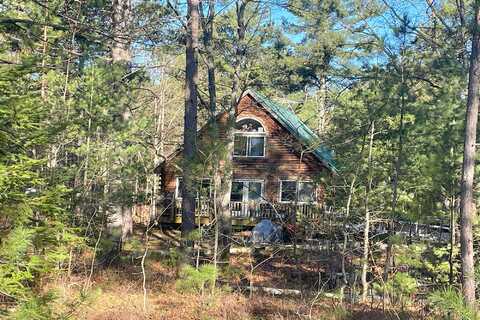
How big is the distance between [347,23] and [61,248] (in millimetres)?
8901

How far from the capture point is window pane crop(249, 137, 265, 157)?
2364 centimetres

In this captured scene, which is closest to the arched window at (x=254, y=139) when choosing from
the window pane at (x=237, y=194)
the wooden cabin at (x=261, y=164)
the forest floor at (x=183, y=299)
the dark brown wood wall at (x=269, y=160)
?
the wooden cabin at (x=261, y=164)

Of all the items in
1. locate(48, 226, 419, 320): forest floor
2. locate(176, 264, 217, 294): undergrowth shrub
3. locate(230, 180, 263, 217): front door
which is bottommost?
locate(48, 226, 419, 320): forest floor

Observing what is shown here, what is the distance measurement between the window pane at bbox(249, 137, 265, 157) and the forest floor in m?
10.6

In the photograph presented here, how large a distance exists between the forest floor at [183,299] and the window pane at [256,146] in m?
10.6

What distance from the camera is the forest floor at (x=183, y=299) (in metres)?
8.21

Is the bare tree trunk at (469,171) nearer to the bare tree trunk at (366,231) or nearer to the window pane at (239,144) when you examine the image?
the bare tree trunk at (366,231)

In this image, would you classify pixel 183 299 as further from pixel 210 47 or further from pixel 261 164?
pixel 261 164

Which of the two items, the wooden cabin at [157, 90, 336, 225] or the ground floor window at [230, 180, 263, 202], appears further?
the ground floor window at [230, 180, 263, 202]

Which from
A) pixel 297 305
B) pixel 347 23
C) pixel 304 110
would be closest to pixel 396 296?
pixel 297 305

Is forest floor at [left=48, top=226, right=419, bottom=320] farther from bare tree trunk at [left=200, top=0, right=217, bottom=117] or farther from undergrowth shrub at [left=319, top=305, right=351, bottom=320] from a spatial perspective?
bare tree trunk at [left=200, top=0, right=217, bottom=117]

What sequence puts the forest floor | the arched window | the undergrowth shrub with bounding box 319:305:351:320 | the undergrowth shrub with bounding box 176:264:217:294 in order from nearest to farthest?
1. the undergrowth shrub with bounding box 176:264:217:294
2. the undergrowth shrub with bounding box 319:305:351:320
3. the forest floor
4. the arched window

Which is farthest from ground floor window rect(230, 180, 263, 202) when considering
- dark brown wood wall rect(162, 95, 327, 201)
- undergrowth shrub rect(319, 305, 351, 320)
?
undergrowth shrub rect(319, 305, 351, 320)

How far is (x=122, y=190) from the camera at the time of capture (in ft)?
38.0
